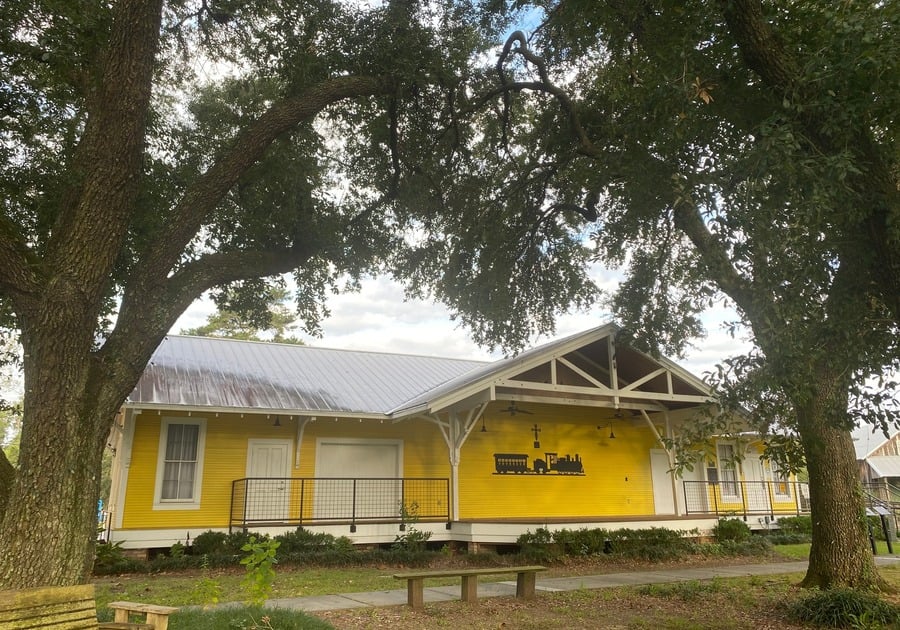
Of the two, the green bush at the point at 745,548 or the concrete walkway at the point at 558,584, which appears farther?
the green bush at the point at 745,548

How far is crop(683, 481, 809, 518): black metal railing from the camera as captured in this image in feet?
63.1

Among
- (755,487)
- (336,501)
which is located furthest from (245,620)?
(755,487)

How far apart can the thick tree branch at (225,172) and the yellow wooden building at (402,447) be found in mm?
5843

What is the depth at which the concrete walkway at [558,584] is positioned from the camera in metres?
8.55

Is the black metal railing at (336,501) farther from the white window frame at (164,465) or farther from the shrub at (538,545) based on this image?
the shrub at (538,545)

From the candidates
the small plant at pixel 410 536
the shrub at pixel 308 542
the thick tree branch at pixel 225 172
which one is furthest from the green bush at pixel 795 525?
the thick tree branch at pixel 225 172

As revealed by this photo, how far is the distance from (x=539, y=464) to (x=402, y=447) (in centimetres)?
399

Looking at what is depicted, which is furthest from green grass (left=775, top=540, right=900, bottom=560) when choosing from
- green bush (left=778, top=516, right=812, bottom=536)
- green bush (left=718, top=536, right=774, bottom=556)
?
green bush (left=778, top=516, right=812, bottom=536)

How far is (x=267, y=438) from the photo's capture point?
584 inches

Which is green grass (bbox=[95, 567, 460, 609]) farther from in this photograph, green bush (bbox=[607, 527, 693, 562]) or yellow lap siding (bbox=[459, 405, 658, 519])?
green bush (bbox=[607, 527, 693, 562])

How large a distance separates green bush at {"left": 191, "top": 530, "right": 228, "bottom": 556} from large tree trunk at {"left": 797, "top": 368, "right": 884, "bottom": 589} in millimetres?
10447

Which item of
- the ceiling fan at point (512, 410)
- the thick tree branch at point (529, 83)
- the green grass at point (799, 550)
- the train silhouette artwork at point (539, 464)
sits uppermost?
the thick tree branch at point (529, 83)

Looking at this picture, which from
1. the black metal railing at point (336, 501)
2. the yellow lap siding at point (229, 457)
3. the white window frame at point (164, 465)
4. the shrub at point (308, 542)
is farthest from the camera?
the black metal railing at point (336, 501)

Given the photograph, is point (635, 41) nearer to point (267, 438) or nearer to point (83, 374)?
point (83, 374)
